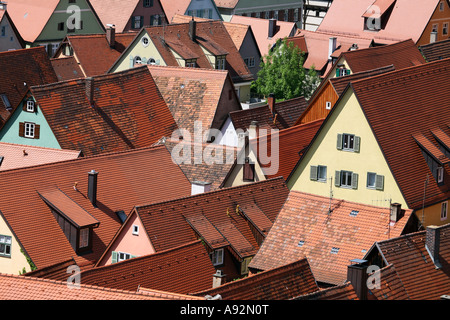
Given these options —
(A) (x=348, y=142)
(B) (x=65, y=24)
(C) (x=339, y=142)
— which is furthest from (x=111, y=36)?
(A) (x=348, y=142)

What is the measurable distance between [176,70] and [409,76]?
68.8 feet

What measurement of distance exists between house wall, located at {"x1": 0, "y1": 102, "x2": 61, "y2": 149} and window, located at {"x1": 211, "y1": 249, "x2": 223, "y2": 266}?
1746 centimetres

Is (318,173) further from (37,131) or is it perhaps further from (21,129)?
(21,129)

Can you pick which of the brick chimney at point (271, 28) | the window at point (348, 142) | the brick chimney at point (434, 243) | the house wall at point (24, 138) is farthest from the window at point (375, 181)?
the brick chimney at point (271, 28)

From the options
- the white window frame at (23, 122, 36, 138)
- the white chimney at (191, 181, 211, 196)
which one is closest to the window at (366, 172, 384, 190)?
the white chimney at (191, 181, 211, 196)

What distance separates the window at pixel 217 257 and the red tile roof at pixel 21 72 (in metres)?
26.2

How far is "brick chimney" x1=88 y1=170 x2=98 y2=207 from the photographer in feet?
206

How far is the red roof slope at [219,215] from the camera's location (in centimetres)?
5806

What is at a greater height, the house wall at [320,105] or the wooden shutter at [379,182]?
the house wall at [320,105]

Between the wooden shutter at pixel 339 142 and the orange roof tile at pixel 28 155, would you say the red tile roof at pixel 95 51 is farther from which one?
the wooden shutter at pixel 339 142

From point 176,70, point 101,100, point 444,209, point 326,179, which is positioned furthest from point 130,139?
point 444,209

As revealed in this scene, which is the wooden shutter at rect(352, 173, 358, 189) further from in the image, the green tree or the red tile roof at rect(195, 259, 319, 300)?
the green tree

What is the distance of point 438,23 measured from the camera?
110812 mm
